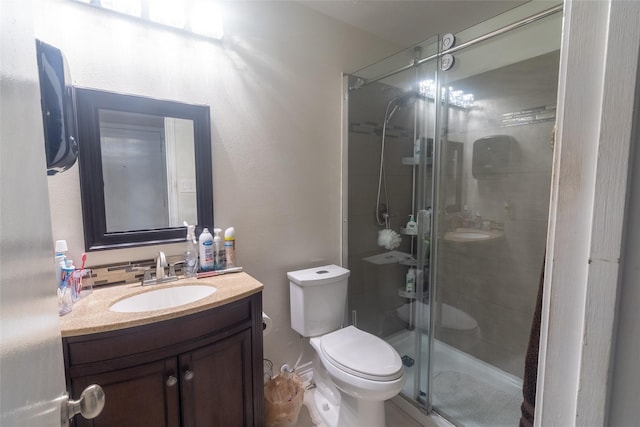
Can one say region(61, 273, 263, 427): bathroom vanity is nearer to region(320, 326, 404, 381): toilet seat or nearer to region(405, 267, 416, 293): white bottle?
region(320, 326, 404, 381): toilet seat

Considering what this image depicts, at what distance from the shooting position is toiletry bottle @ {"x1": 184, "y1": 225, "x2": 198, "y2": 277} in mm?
1572

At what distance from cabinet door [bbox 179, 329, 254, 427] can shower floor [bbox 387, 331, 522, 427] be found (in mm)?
1080

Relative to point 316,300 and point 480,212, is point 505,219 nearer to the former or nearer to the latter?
point 480,212

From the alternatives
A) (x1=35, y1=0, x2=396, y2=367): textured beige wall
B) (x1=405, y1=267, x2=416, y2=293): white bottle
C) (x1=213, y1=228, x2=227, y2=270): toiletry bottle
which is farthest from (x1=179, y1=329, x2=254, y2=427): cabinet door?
(x1=405, y1=267, x2=416, y2=293): white bottle

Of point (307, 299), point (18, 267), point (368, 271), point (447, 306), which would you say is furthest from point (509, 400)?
point (18, 267)

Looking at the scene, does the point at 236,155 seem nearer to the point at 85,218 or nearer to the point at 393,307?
the point at 85,218

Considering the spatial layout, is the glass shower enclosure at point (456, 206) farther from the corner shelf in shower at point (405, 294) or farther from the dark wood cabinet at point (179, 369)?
the dark wood cabinet at point (179, 369)

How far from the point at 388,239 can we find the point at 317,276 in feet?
2.30

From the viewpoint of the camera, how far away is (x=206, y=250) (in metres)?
1.60

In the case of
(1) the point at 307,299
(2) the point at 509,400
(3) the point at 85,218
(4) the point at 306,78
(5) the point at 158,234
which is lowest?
(2) the point at 509,400

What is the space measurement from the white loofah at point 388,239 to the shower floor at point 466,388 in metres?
0.64

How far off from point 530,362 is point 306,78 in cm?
191

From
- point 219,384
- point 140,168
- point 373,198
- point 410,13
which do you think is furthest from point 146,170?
point 410,13

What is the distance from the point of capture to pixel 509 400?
6.19ft
